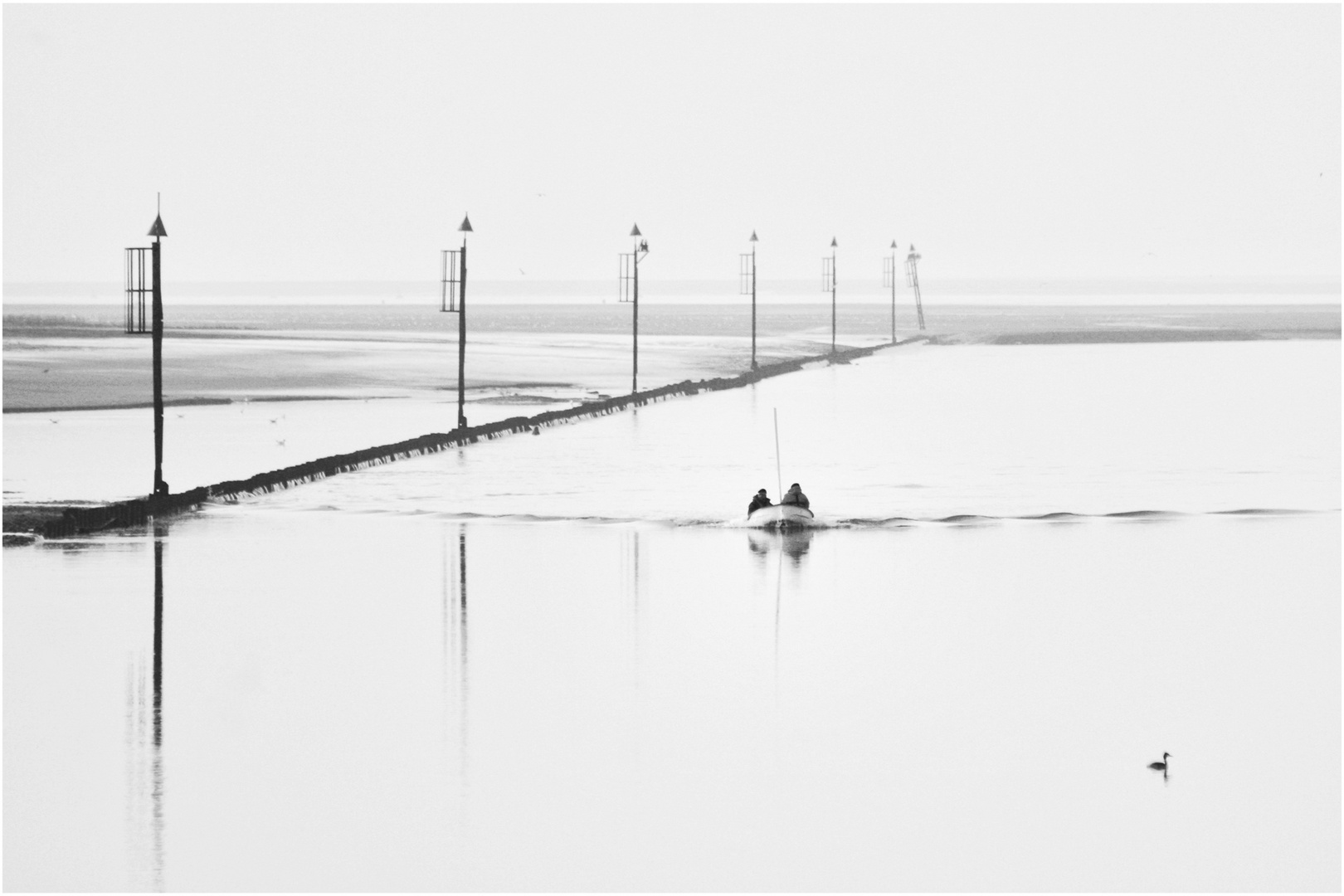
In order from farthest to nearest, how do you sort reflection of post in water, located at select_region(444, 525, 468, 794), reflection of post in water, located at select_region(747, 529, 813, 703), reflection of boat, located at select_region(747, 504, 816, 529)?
reflection of boat, located at select_region(747, 504, 816, 529), reflection of post in water, located at select_region(747, 529, 813, 703), reflection of post in water, located at select_region(444, 525, 468, 794)

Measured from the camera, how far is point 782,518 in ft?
92.5

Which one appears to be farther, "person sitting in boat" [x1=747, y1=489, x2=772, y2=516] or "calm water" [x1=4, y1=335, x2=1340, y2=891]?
"person sitting in boat" [x1=747, y1=489, x2=772, y2=516]

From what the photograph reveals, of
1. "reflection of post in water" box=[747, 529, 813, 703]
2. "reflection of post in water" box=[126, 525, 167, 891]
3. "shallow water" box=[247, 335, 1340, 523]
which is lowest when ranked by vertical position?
"reflection of post in water" box=[126, 525, 167, 891]

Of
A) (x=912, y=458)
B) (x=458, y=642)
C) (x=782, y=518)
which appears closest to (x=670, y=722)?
(x=458, y=642)

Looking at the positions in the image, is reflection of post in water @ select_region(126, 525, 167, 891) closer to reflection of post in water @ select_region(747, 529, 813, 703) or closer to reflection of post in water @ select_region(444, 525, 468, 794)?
reflection of post in water @ select_region(444, 525, 468, 794)

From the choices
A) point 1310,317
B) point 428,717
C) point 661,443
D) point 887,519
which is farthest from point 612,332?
point 428,717

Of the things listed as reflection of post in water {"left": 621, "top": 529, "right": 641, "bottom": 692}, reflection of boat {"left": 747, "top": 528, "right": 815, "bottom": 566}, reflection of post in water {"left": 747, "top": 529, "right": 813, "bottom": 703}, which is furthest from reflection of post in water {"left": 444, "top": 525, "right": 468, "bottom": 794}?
reflection of boat {"left": 747, "top": 528, "right": 815, "bottom": 566}

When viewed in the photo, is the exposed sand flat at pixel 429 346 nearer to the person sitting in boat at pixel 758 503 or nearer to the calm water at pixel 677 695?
the person sitting in boat at pixel 758 503

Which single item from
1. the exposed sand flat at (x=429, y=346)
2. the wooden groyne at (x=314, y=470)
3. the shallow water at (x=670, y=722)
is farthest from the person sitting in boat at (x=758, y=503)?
the exposed sand flat at (x=429, y=346)

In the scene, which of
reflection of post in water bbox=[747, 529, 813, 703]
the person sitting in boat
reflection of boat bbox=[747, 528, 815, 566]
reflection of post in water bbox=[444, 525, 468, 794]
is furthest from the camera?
the person sitting in boat

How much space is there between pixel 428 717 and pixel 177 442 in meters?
30.6

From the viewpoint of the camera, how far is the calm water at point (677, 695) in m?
11.8

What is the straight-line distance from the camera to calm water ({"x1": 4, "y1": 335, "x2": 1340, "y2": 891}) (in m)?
11.8

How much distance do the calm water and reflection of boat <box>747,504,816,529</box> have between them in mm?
448
